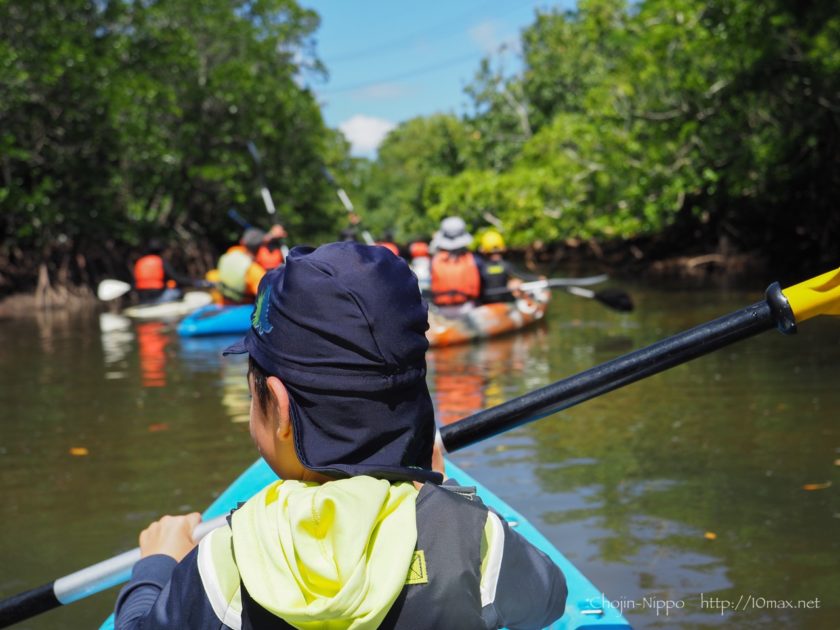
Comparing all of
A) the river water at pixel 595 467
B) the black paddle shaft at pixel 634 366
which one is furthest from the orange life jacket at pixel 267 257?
the black paddle shaft at pixel 634 366

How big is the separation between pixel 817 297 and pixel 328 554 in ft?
4.41

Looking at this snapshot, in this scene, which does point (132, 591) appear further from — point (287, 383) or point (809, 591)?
point (809, 591)

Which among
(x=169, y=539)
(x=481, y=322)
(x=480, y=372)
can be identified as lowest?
(x=480, y=372)

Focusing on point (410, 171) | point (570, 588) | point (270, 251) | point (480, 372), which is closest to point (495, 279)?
point (270, 251)

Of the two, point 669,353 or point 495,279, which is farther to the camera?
point 495,279

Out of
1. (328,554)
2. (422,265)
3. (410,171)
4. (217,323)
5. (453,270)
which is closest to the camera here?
(328,554)

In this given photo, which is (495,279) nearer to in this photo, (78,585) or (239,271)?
(239,271)

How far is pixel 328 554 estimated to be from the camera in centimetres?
138

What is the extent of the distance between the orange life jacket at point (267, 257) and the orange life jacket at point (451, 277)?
2437mm

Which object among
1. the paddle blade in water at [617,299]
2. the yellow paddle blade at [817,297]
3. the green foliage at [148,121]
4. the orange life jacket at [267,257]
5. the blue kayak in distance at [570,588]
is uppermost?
the green foliage at [148,121]

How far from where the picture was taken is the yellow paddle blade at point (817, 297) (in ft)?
7.34

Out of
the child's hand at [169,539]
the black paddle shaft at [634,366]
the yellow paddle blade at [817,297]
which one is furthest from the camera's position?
the black paddle shaft at [634,366]

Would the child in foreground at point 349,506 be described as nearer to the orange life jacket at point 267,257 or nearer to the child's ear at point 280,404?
the child's ear at point 280,404

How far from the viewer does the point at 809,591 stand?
3.64 m
